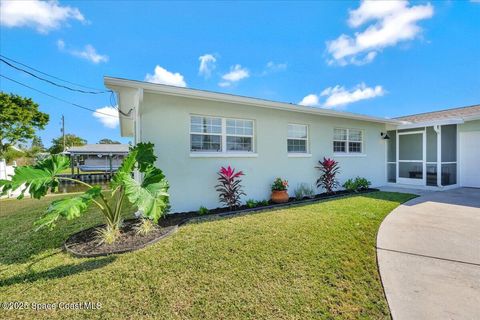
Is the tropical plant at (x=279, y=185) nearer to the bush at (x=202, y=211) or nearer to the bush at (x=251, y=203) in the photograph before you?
the bush at (x=251, y=203)

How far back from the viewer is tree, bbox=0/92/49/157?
22194 millimetres

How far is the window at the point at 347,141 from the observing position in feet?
33.0

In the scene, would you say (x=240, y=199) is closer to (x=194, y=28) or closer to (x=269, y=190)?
(x=269, y=190)

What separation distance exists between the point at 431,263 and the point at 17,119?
33395 millimetres

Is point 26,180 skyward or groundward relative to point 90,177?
skyward

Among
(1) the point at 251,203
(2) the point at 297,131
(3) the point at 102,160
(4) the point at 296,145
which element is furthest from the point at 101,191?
(3) the point at 102,160

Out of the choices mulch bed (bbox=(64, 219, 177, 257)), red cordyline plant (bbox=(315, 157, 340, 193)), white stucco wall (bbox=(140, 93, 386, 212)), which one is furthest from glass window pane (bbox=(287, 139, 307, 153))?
mulch bed (bbox=(64, 219, 177, 257))

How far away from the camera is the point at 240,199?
292 inches

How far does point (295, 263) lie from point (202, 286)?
4.89 ft

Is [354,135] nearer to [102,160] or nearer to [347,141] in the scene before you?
[347,141]

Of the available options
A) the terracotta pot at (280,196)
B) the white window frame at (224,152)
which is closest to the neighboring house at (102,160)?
the white window frame at (224,152)

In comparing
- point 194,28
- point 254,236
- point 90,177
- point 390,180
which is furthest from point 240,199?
point 90,177

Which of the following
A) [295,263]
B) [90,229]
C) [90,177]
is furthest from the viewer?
[90,177]

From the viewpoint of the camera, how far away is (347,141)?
1038 cm
